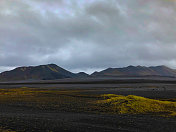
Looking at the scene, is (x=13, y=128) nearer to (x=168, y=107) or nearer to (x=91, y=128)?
(x=91, y=128)

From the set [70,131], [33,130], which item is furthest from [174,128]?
[33,130]

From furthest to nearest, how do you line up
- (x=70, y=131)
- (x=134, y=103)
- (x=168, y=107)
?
(x=134, y=103), (x=168, y=107), (x=70, y=131)

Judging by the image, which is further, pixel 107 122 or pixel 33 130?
pixel 107 122

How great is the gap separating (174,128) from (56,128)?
1087cm

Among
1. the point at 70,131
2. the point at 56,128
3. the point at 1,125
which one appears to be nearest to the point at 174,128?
the point at 70,131

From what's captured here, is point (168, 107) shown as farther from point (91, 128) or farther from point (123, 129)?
point (91, 128)

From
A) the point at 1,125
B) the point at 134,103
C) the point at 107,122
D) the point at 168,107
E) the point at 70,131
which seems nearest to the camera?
the point at 70,131

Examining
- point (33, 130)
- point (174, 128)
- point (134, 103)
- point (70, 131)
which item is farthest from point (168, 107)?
point (33, 130)

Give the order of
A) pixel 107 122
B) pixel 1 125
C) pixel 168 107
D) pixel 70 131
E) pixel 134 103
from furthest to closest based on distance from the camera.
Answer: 1. pixel 134 103
2. pixel 168 107
3. pixel 107 122
4. pixel 1 125
5. pixel 70 131

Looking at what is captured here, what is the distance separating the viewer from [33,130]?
14.4 meters

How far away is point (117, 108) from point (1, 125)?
16.2 m

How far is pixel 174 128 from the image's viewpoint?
15.0 meters

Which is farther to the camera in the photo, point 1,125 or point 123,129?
point 1,125

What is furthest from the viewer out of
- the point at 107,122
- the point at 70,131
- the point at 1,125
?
the point at 107,122
